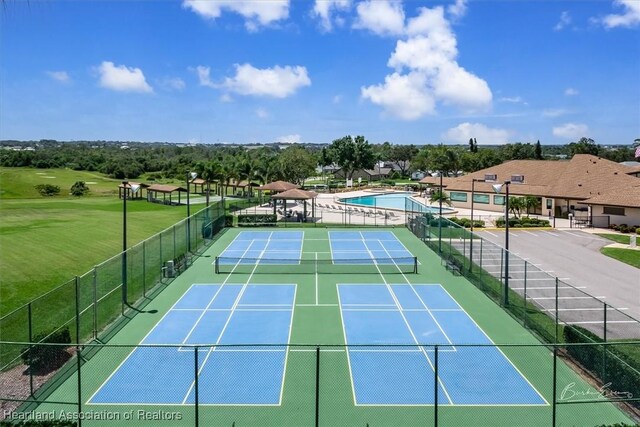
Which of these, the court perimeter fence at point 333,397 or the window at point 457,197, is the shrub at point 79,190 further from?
the court perimeter fence at point 333,397

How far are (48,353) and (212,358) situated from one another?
444 cm

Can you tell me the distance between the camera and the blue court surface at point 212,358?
1359 centimetres

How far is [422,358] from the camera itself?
16.1m

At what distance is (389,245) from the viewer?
36438 mm

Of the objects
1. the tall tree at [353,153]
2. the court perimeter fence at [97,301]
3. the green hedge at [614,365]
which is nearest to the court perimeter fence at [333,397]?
the green hedge at [614,365]

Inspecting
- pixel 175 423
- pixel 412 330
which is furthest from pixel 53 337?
pixel 412 330

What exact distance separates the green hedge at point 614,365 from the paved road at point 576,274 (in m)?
1.31

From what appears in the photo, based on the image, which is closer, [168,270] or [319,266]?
[168,270]

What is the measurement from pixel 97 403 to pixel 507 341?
12.6 m

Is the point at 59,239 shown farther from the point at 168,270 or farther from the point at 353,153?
the point at 353,153

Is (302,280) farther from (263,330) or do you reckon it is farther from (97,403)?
(97,403)

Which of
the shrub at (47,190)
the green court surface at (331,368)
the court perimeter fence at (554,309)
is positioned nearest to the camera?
the green court surface at (331,368)

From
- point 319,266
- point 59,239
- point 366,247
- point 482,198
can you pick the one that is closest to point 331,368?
point 319,266

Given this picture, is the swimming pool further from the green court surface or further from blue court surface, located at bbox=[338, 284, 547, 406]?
blue court surface, located at bbox=[338, 284, 547, 406]
